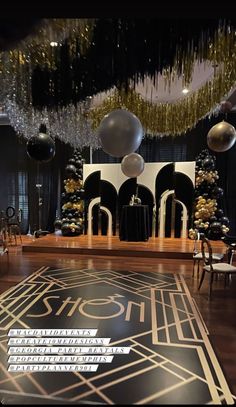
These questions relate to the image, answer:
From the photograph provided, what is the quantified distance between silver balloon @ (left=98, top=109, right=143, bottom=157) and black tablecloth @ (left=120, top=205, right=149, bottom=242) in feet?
14.4

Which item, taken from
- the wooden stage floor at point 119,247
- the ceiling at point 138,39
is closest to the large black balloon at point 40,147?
the ceiling at point 138,39


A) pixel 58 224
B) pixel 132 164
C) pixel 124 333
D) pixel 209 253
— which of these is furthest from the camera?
pixel 58 224

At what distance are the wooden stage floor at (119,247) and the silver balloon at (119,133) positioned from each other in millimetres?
3748

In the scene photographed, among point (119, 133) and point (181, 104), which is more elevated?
point (181, 104)

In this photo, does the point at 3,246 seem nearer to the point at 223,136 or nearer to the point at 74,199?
the point at 74,199

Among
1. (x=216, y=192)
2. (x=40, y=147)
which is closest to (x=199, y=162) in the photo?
(x=216, y=192)

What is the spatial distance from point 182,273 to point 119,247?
6.27 feet

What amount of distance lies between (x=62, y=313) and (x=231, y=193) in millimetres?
6752

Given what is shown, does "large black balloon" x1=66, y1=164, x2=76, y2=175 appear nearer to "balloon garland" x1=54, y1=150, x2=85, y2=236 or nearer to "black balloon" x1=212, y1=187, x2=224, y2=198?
"balloon garland" x1=54, y1=150, x2=85, y2=236

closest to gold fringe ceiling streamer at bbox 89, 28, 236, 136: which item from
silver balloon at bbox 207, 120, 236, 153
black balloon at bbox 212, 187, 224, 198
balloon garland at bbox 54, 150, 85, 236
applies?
silver balloon at bbox 207, 120, 236, 153

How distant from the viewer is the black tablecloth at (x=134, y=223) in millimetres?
7496

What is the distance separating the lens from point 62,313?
342 centimetres

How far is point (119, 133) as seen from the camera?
3021 mm

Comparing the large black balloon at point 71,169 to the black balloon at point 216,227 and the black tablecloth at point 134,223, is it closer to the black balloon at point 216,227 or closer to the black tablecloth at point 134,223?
the black tablecloth at point 134,223
